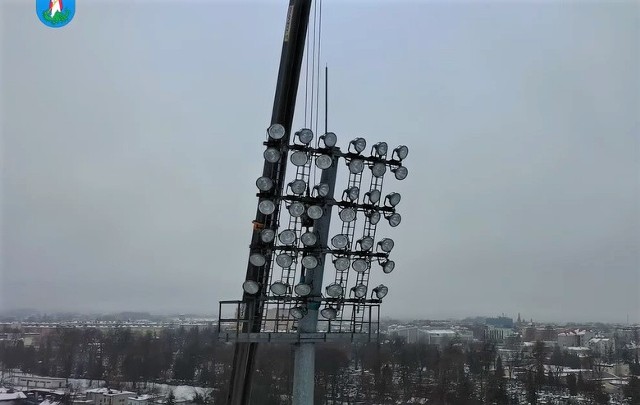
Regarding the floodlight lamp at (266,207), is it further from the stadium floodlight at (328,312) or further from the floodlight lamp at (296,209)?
the stadium floodlight at (328,312)

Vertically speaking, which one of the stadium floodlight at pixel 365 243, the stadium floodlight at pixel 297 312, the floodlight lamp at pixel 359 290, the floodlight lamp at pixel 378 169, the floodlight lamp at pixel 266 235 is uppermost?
the floodlight lamp at pixel 378 169

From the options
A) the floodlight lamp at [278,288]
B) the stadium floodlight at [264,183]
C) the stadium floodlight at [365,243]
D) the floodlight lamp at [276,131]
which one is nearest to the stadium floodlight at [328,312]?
the floodlight lamp at [278,288]

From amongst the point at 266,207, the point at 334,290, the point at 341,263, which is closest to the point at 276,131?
the point at 266,207

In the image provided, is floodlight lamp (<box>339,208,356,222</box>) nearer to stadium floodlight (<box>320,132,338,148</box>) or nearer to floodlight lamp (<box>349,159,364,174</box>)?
floodlight lamp (<box>349,159,364,174</box>)

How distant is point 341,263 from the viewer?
6574 millimetres

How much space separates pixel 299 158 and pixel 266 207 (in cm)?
74

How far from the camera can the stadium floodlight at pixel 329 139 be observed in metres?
6.56

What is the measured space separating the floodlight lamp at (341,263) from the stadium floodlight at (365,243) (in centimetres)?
33

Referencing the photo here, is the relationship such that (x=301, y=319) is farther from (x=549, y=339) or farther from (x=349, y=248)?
(x=549, y=339)

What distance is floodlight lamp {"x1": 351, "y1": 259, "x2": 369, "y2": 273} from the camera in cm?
670

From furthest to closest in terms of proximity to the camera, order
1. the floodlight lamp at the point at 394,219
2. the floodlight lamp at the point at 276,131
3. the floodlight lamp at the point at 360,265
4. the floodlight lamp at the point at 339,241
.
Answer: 1. the floodlight lamp at the point at 394,219
2. the floodlight lamp at the point at 360,265
3. the floodlight lamp at the point at 339,241
4. the floodlight lamp at the point at 276,131

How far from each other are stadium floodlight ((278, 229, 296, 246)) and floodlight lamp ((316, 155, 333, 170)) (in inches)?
36.4

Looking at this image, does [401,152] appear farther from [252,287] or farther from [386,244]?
[252,287]

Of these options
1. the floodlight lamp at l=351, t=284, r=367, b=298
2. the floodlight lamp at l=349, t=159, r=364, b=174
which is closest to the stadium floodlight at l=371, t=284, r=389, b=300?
the floodlight lamp at l=351, t=284, r=367, b=298
